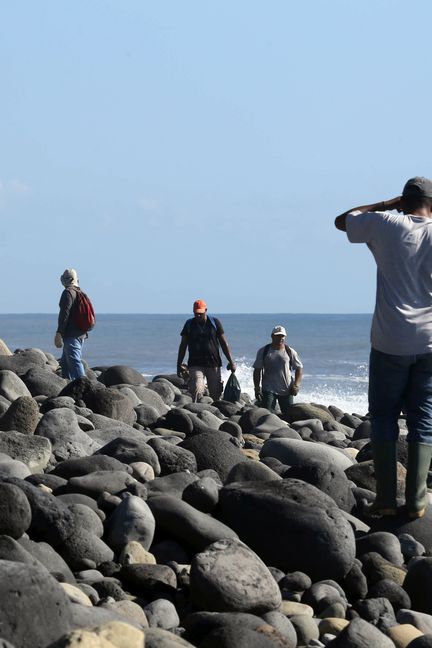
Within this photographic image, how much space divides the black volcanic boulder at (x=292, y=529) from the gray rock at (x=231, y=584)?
2.17 ft

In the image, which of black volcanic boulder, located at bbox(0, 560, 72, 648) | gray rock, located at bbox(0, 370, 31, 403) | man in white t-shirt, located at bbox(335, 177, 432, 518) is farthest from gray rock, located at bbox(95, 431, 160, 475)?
gray rock, located at bbox(0, 370, 31, 403)

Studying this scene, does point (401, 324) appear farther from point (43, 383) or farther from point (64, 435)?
point (43, 383)

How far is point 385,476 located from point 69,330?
8.82 meters

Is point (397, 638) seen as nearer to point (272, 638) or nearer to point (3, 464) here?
point (272, 638)

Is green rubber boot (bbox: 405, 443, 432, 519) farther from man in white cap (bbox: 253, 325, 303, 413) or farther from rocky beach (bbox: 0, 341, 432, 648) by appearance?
man in white cap (bbox: 253, 325, 303, 413)

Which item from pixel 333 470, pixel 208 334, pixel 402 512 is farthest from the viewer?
pixel 208 334

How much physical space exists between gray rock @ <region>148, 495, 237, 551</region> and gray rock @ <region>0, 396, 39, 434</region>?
2.71m

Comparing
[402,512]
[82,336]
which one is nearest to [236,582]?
[402,512]

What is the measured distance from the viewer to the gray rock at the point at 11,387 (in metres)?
11.5

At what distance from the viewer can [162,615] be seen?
4.88 m

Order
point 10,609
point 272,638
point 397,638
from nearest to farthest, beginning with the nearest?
1. point 10,609
2. point 272,638
3. point 397,638

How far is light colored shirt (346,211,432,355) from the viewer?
20.0 ft

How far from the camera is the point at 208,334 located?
46.1 ft

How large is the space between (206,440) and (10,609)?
381cm
